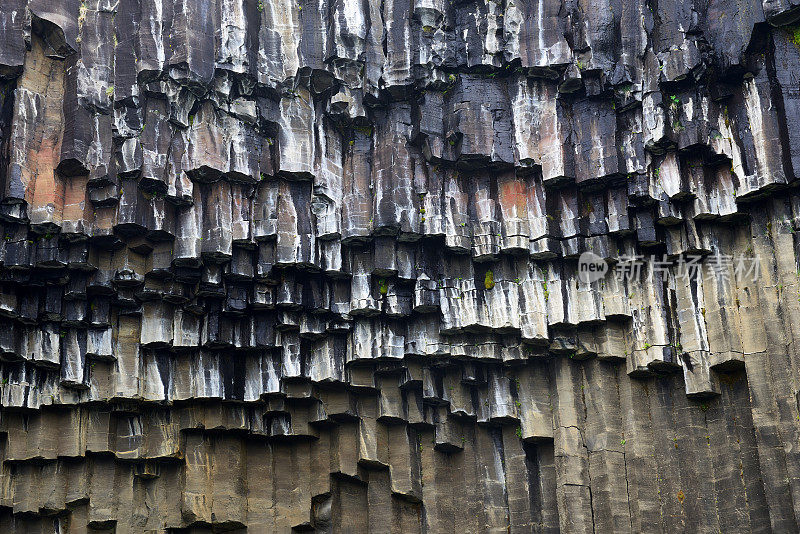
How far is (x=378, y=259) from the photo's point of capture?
1431 cm

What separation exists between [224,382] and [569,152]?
5982 mm

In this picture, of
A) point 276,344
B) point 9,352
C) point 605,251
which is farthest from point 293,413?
point 605,251

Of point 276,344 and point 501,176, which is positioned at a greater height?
point 501,176

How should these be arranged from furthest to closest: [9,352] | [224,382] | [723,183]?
[224,382]
[9,352]
[723,183]

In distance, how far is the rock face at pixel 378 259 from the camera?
13297mm

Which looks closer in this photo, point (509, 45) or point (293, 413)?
point (509, 45)

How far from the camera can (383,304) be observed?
571 inches

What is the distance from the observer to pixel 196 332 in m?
14.7

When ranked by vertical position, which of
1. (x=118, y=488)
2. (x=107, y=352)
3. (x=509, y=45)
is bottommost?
(x=118, y=488)

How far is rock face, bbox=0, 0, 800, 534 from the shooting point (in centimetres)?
1330

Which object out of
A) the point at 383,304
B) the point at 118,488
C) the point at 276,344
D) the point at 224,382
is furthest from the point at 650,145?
the point at 118,488

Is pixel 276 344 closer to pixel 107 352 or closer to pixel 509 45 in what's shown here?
pixel 107 352

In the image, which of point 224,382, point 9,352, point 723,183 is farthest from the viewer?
point 224,382

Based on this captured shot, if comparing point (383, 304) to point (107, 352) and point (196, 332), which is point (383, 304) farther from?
point (107, 352)
